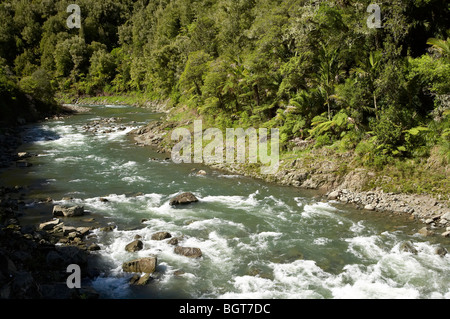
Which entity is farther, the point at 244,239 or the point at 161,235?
the point at 244,239

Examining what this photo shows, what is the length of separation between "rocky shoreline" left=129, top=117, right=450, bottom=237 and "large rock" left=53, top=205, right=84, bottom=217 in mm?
12304

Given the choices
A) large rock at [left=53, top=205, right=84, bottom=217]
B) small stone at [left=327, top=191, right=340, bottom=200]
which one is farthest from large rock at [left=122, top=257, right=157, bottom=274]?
Answer: small stone at [left=327, top=191, right=340, bottom=200]

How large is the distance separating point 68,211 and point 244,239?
1048 cm

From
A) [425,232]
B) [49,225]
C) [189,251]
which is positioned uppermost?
[49,225]

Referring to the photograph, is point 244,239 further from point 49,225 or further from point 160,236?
point 49,225

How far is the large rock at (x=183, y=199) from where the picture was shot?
1991 centimetres

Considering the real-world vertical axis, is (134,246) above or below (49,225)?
below

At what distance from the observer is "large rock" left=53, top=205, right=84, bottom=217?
18094 millimetres

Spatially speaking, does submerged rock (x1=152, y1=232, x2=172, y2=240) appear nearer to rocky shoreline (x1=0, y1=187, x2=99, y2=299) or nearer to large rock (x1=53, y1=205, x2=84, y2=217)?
rocky shoreline (x1=0, y1=187, x2=99, y2=299)

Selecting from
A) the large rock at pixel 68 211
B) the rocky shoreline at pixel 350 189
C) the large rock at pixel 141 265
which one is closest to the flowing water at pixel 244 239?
the large rock at pixel 141 265

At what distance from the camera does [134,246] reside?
14.5 metres

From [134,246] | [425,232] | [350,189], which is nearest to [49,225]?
[134,246]
